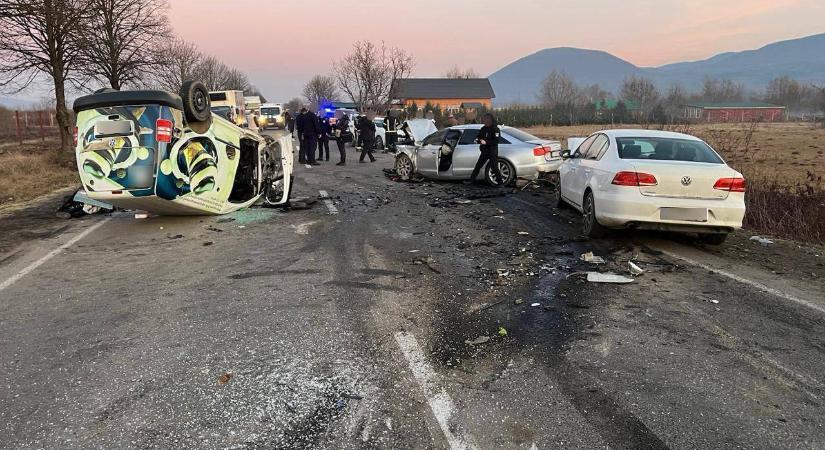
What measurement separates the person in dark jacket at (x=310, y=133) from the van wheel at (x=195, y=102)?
963 cm

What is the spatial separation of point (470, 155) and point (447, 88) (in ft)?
296

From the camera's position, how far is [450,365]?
12.3ft

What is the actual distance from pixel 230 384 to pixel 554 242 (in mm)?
4926

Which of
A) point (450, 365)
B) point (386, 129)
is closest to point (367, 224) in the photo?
point (450, 365)

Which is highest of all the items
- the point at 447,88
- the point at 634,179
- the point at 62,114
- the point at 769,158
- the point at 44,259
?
the point at 447,88

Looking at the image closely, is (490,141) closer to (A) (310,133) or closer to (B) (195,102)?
(B) (195,102)

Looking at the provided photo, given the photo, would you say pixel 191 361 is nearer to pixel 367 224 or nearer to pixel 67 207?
pixel 367 224

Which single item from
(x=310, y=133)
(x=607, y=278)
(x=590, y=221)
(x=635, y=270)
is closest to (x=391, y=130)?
(x=310, y=133)

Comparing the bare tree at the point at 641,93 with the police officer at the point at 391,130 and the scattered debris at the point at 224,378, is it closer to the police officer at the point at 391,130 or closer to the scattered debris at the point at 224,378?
the police officer at the point at 391,130

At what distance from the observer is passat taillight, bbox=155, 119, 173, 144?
26.1 feet

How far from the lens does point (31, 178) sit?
15664 mm

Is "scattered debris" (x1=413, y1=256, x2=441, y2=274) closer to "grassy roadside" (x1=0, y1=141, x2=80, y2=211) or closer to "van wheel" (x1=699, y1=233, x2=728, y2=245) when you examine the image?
"van wheel" (x1=699, y1=233, x2=728, y2=245)

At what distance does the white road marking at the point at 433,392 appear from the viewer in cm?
290

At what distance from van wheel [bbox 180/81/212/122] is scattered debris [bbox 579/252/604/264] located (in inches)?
235
